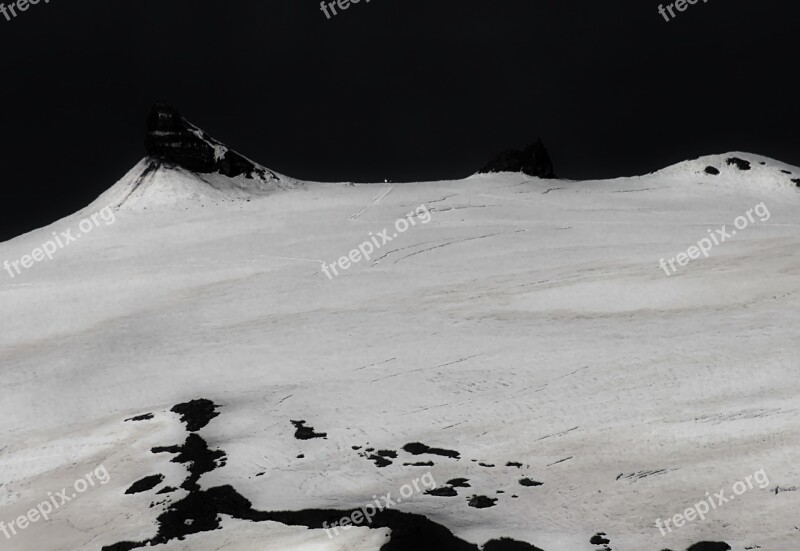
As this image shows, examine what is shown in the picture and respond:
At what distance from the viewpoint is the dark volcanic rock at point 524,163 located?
67.0 meters

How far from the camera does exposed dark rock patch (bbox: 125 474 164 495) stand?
22.4 meters

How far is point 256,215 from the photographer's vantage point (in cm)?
5644

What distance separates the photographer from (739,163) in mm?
66000

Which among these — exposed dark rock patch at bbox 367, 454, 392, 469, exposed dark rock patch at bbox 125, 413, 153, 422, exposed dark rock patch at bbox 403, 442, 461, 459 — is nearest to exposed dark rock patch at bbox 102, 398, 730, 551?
exposed dark rock patch at bbox 403, 442, 461, 459

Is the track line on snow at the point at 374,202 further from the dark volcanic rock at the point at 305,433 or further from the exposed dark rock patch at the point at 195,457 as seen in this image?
the exposed dark rock patch at the point at 195,457

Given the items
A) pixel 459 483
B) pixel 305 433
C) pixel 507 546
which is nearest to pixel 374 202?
pixel 305 433

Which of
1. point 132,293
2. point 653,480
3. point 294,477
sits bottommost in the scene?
point 653,480

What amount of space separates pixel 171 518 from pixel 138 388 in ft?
40.4

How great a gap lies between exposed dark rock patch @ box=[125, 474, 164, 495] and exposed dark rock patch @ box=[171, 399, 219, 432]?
342 cm

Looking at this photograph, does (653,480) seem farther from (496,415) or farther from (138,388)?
(138,388)

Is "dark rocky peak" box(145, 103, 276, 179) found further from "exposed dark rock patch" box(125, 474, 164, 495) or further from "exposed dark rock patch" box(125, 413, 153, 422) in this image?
"exposed dark rock patch" box(125, 474, 164, 495)

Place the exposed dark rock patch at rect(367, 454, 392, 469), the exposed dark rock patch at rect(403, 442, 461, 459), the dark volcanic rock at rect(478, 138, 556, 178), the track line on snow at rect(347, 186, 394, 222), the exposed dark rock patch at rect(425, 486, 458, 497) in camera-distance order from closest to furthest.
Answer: the exposed dark rock patch at rect(425, 486, 458, 497) → the exposed dark rock patch at rect(367, 454, 392, 469) → the exposed dark rock patch at rect(403, 442, 461, 459) → the track line on snow at rect(347, 186, 394, 222) → the dark volcanic rock at rect(478, 138, 556, 178)

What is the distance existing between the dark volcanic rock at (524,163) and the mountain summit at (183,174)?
60.0ft

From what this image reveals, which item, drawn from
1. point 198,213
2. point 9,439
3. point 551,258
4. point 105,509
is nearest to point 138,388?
point 9,439
